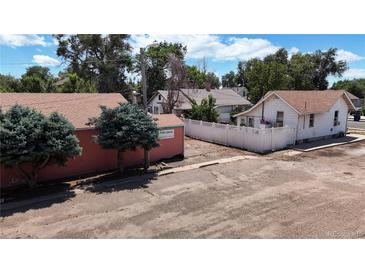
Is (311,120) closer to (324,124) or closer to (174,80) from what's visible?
(324,124)

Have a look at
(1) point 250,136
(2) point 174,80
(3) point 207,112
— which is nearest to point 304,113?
(1) point 250,136

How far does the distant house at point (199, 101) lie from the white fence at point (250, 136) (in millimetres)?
9335

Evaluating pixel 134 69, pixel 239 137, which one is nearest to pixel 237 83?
pixel 134 69

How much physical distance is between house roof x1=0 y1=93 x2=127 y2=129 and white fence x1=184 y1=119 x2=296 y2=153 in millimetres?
8619

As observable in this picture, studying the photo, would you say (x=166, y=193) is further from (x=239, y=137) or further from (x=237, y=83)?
(x=237, y=83)

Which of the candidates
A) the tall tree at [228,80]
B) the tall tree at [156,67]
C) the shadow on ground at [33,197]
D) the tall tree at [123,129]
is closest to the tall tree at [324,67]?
the tall tree at [156,67]

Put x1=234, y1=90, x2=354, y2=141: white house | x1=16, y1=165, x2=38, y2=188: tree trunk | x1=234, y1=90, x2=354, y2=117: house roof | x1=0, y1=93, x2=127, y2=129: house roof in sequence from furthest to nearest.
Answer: x1=234, y1=90, x2=354, y2=141: white house → x1=234, y1=90, x2=354, y2=117: house roof → x1=0, y1=93, x2=127, y2=129: house roof → x1=16, y1=165, x2=38, y2=188: tree trunk

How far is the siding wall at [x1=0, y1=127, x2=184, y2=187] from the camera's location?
12.0 metres

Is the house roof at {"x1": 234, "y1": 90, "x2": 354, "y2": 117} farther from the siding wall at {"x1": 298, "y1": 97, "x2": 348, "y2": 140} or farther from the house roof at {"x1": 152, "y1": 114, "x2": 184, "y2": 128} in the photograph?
the house roof at {"x1": 152, "y1": 114, "x2": 184, "y2": 128}

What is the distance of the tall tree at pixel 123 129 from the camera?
12.7 m

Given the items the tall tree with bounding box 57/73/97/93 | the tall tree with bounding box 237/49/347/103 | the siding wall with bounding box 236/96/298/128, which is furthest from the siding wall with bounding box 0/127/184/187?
the tall tree with bounding box 237/49/347/103

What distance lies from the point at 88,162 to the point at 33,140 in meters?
3.51

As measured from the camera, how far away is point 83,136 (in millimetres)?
13398

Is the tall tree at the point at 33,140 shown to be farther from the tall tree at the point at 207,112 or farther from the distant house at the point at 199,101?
the distant house at the point at 199,101
